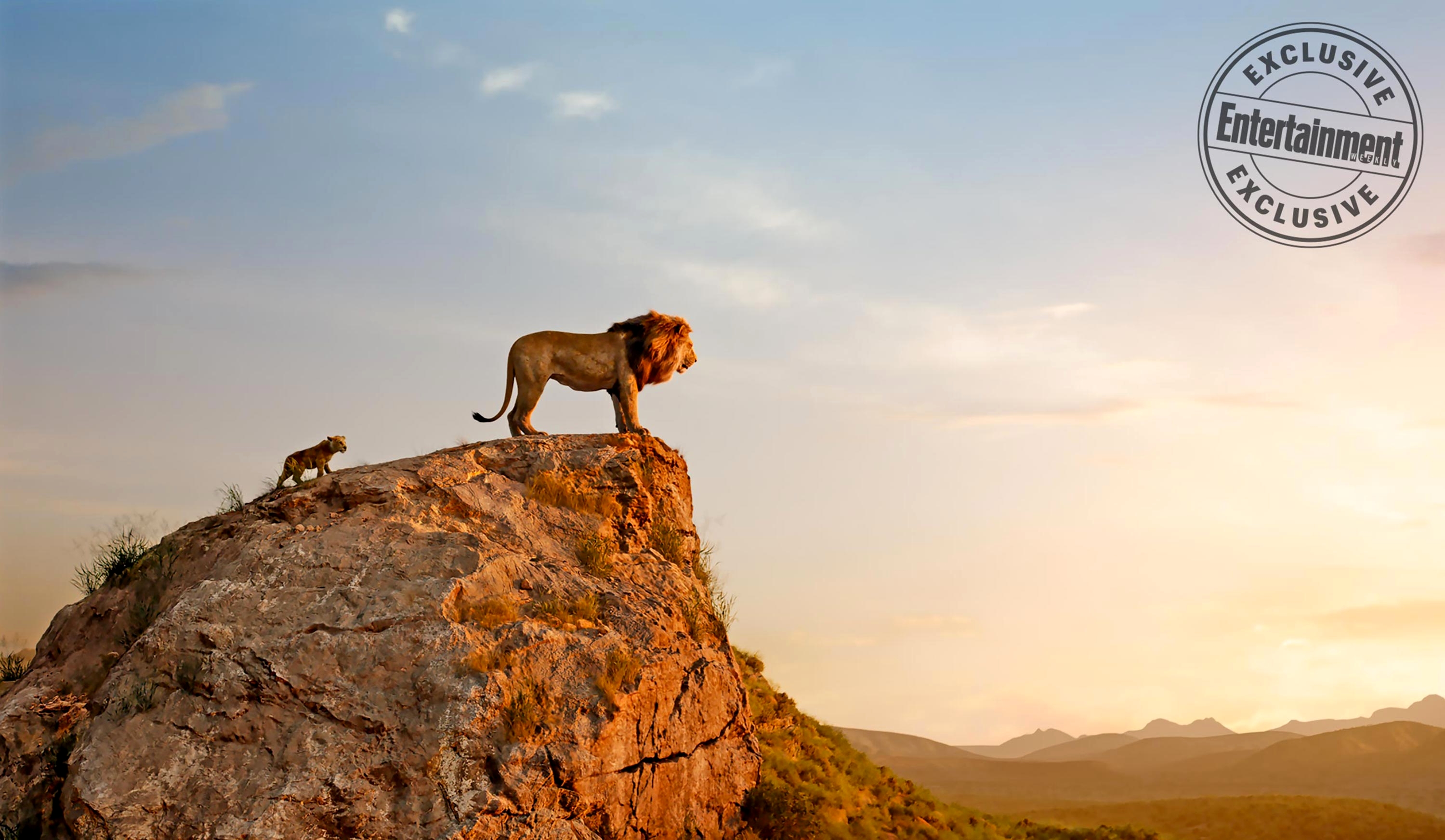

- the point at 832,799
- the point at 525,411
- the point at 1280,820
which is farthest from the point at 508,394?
the point at 1280,820

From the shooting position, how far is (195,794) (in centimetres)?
962

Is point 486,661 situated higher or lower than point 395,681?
higher

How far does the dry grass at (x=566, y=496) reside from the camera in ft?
45.5

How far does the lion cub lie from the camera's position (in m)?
14.0

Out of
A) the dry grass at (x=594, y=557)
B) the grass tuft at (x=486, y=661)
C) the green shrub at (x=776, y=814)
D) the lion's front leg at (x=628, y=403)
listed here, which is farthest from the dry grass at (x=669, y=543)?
the grass tuft at (x=486, y=661)

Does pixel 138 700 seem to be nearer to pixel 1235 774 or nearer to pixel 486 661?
pixel 486 661

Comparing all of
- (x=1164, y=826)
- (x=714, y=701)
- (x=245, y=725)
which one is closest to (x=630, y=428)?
(x=714, y=701)

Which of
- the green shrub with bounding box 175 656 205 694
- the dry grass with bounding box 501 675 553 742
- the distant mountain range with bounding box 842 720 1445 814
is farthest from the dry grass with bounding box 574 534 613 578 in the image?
the distant mountain range with bounding box 842 720 1445 814

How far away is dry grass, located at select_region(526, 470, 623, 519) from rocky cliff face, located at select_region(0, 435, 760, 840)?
0.11 feet

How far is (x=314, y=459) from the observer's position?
46.3 feet

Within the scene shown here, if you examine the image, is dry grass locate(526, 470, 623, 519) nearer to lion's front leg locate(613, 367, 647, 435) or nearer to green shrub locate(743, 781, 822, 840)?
lion's front leg locate(613, 367, 647, 435)

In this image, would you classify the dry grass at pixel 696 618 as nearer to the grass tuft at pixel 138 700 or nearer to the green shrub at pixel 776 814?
the green shrub at pixel 776 814

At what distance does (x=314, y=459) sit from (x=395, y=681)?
190 inches

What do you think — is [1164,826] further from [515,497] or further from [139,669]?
[139,669]
